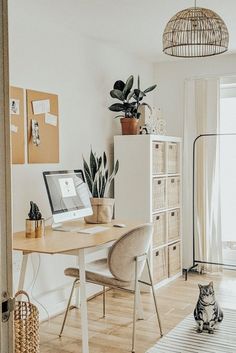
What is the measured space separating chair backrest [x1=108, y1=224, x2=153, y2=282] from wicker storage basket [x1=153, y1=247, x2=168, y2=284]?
1.39 metres

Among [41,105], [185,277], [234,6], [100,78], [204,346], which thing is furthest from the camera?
[185,277]

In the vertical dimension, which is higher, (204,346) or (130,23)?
(130,23)

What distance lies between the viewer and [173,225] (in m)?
4.98

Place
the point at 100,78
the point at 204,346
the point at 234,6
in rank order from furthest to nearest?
the point at 100,78
the point at 234,6
the point at 204,346

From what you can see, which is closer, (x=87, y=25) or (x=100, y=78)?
(x=87, y=25)

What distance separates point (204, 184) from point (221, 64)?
4.30ft

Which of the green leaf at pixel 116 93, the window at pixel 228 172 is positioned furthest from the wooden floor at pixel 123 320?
the green leaf at pixel 116 93

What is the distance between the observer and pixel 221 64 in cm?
509

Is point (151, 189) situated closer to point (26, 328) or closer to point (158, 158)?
point (158, 158)

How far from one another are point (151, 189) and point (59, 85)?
1303 millimetres

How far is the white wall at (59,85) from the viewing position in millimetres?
3494

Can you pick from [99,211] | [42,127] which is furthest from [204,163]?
[42,127]

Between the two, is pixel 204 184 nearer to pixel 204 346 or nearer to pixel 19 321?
pixel 204 346

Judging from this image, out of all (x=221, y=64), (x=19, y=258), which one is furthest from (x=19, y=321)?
(x=221, y=64)
